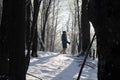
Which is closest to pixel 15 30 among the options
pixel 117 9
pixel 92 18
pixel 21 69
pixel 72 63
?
pixel 21 69

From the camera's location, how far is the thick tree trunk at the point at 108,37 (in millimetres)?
3264

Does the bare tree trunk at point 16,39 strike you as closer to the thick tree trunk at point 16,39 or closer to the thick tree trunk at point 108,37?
the thick tree trunk at point 16,39

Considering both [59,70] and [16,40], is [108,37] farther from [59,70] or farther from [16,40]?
[59,70]

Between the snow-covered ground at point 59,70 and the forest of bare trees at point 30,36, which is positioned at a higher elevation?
the forest of bare trees at point 30,36

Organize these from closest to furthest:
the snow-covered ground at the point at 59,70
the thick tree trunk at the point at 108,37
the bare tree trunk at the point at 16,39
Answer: the thick tree trunk at the point at 108,37, the bare tree trunk at the point at 16,39, the snow-covered ground at the point at 59,70

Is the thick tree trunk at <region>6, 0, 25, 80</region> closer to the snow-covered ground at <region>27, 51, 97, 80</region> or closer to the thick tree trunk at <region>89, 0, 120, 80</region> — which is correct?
the thick tree trunk at <region>89, 0, 120, 80</region>

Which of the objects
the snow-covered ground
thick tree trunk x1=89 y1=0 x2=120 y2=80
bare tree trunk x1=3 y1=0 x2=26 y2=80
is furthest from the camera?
the snow-covered ground

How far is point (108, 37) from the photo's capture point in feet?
10.9

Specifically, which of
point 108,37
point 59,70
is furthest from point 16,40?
point 59,70

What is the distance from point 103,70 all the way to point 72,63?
13543 millimetres

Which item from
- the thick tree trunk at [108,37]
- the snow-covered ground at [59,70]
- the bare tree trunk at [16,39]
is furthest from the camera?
the snow-covered ground at [59,70]

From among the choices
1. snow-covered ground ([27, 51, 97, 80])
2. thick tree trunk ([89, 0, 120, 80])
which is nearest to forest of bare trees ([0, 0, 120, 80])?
thick tree trunk ([89, 0, 120, 80])

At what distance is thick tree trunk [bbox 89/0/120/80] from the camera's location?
3.26 metres

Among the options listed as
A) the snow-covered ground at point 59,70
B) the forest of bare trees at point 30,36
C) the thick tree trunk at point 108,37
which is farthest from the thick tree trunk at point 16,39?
the snow-covered ground at point 59,70
